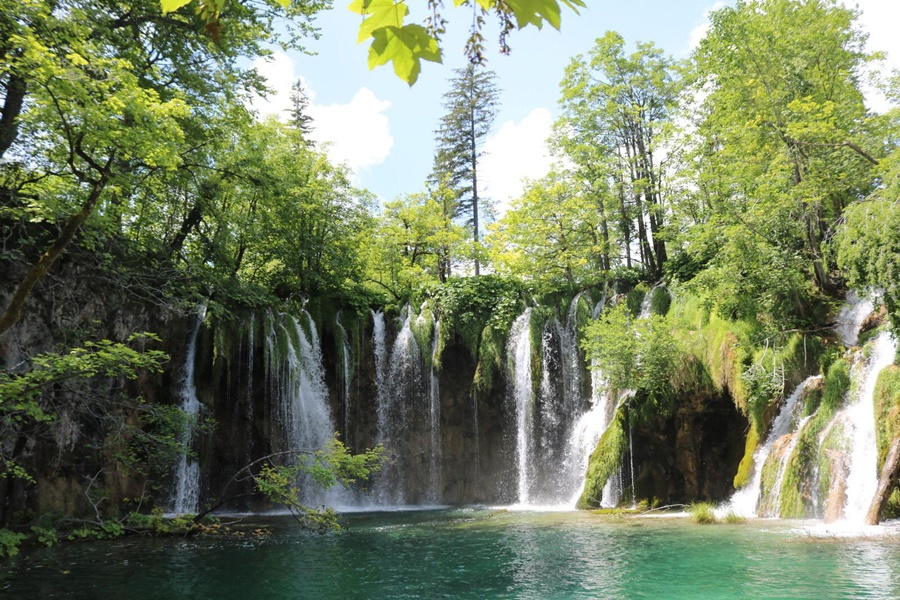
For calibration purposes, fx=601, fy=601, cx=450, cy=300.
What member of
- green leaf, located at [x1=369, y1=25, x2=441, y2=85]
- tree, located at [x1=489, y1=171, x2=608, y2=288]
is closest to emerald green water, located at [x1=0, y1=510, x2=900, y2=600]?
green leaf, located at [x1=369, y1=25, x2=441, y2=85]

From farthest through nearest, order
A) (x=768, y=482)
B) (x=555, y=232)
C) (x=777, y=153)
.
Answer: (x=555, y=232) → (x=777, y=153) → (x=768, y=482)

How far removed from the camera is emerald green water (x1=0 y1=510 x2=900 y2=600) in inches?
284

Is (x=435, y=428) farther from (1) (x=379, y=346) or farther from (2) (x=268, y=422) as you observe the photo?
(2) (x=268, y=422)

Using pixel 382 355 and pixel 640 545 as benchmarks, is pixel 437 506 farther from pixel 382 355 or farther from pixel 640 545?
pixel 640 545

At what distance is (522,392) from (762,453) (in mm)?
7663

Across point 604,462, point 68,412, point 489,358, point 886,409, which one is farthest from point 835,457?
point 68,412

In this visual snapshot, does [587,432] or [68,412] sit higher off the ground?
[68,412]

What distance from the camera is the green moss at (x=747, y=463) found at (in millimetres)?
13500

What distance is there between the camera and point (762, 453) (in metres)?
13.4

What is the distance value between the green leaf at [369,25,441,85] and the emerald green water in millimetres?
6932

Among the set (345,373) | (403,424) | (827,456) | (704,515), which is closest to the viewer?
(827,456)

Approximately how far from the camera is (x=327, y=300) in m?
21.1

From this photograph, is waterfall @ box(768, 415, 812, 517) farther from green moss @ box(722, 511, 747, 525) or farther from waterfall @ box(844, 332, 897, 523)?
waterfall @ box(844, 332, 897, 523)

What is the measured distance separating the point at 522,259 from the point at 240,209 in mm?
10365
